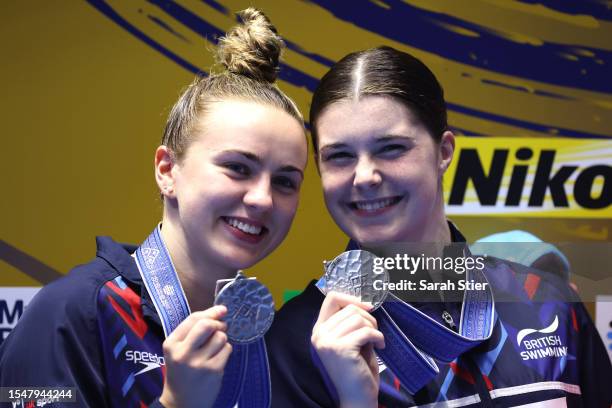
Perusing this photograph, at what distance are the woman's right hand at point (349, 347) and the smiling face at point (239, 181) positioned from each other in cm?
30

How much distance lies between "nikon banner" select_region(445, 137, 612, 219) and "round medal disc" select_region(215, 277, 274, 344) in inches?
59.4

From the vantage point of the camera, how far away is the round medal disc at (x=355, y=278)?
1.59m

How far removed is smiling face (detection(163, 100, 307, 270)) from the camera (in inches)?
68.0

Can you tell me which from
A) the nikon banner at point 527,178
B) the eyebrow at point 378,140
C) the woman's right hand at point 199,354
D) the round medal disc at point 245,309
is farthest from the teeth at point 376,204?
the nikon banner at point 527,178

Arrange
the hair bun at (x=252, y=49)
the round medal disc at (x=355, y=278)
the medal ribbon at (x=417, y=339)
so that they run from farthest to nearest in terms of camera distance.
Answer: the hair bun at (x=252, y=49) → the medal ribbon at (x=417, y=339) → the round medal disc at (x=355, y=278)

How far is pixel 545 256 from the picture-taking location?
2182 mm

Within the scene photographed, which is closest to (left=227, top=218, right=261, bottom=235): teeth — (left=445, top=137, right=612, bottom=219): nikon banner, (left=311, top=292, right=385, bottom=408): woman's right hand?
(left=311, top=292, right=385, bottom=408): woman's right hand

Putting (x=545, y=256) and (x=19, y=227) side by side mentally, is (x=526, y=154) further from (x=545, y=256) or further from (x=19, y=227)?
(x=19, y=227)

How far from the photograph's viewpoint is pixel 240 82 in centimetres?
191

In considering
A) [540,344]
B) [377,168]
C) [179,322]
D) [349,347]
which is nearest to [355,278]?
A: [349,347]

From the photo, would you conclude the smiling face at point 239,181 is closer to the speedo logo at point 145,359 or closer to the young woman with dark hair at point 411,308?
the young woman with dark hair at point 411,308

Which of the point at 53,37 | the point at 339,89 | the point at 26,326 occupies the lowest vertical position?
the point at 26,326

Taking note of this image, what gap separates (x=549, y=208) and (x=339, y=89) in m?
1.39

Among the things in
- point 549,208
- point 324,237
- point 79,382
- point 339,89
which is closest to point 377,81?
point 339,89
